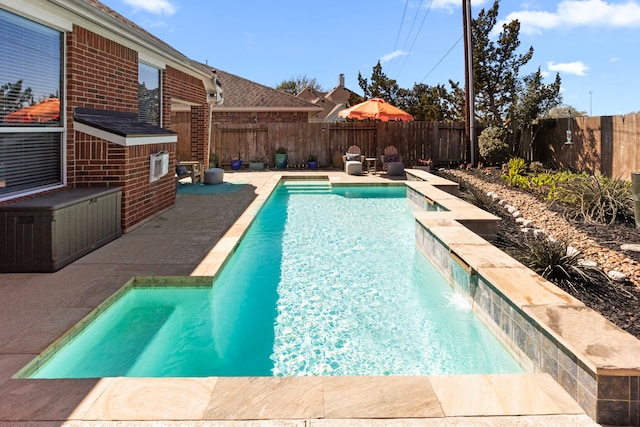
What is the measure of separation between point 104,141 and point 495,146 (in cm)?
1127

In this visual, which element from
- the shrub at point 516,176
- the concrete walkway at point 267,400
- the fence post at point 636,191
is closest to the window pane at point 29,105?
the concrete walkway at point 267,400

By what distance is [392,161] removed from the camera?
15.6 metres

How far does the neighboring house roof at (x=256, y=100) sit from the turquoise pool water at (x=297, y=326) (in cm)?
1492

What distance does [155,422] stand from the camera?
2.18m

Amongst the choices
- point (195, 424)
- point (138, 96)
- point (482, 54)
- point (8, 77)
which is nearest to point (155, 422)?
point (195, 424)

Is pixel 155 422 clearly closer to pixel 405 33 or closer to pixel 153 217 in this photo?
pixel 153 217

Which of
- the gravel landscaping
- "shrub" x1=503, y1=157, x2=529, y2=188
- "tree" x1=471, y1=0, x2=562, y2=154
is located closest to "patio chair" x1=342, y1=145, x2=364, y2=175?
"shrub" x1=503, y1=157, x2=529, y2=188

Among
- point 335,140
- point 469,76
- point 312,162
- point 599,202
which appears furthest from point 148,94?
point 469,76

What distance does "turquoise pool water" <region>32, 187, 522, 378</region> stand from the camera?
3.20 m

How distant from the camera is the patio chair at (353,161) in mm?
14633

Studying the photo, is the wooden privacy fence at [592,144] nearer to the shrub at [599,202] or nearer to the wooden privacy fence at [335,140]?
the shrub at [599,202]

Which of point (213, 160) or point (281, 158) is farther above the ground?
point (281, 158)

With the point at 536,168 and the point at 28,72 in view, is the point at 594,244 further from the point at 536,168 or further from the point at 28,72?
the point at 536,168

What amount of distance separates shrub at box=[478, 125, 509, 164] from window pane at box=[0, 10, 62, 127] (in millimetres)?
11722
